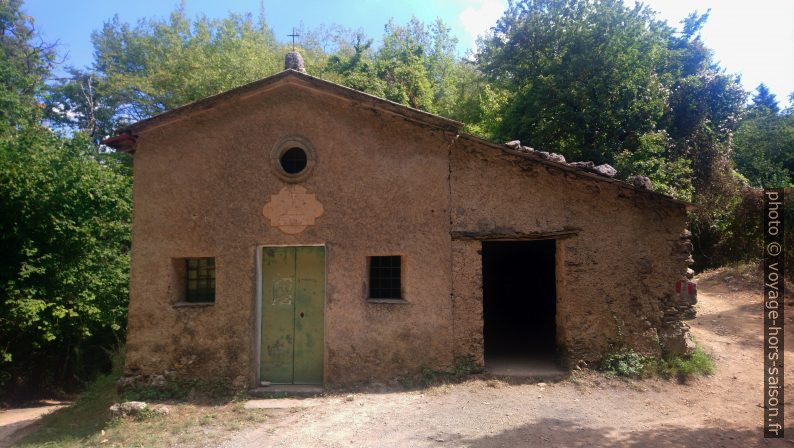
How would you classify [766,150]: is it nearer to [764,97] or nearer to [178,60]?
[764,97]

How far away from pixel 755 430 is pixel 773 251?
8.89m

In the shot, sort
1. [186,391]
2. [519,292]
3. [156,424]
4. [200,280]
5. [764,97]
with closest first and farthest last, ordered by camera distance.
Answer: [156,424] → [186,391] → [200,280] → [519,292] → [764,97]

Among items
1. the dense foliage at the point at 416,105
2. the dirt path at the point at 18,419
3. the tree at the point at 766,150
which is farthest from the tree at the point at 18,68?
the tree at the point at 766,150

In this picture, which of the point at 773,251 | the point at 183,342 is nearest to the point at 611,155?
the point at 773,251

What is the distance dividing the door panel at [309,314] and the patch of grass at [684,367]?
557 centimetres

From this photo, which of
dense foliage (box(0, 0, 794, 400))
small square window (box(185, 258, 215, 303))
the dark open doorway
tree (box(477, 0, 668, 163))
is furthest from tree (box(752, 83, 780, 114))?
small square window (box(185, 258, 215, 303))

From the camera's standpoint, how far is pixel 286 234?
771 centimetres

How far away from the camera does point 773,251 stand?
12461mm

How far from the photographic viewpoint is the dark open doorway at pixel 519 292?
1072 centimetres

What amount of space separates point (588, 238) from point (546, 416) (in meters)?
2.97

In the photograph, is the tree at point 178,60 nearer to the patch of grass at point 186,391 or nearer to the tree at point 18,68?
the tree at point 18,68

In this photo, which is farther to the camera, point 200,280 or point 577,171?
point 200,280

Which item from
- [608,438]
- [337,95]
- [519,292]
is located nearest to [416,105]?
[519,292]

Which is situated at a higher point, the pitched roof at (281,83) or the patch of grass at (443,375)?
the pitched roof at (281,83)
